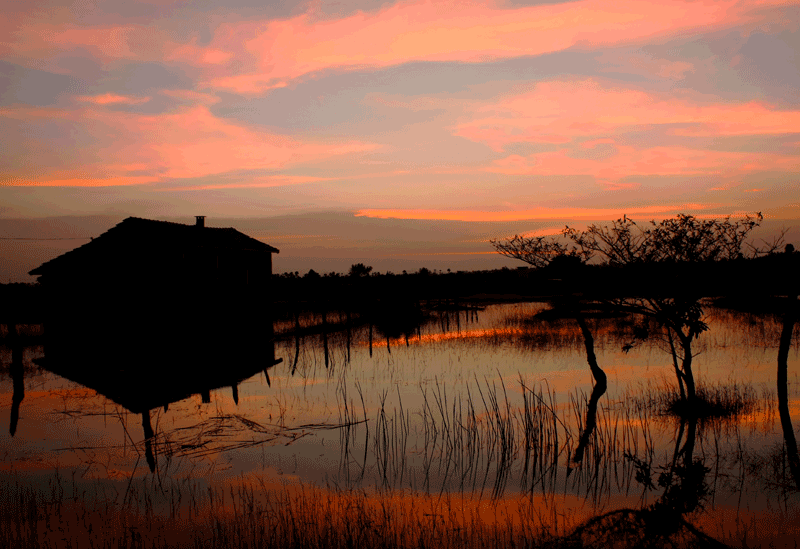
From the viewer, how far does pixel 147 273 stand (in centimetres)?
3447

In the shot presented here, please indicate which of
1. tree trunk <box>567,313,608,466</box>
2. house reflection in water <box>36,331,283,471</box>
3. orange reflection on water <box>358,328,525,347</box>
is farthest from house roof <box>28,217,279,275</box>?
tree trunk <box>567,313,608,466</box>

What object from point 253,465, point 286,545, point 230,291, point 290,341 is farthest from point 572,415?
point 230,291

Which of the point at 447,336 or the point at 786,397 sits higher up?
the point at 786,397

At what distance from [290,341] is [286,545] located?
2401 cm

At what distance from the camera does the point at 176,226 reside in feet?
131

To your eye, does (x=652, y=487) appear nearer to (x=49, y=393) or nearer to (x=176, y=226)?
(x=49, y=393)

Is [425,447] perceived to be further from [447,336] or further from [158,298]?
[158,298]

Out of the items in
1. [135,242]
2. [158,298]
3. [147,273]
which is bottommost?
[158,298]

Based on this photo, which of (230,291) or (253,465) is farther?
(230,291)

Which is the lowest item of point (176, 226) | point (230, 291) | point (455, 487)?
point (455, 487)

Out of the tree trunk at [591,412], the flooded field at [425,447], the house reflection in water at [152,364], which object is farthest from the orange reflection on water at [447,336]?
the tree trunk at [591,412]

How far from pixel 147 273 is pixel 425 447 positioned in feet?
92.4

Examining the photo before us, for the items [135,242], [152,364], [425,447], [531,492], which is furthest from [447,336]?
[531,492]

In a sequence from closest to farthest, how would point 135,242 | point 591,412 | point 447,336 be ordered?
point 591,412, point 447,336, point 135,242
